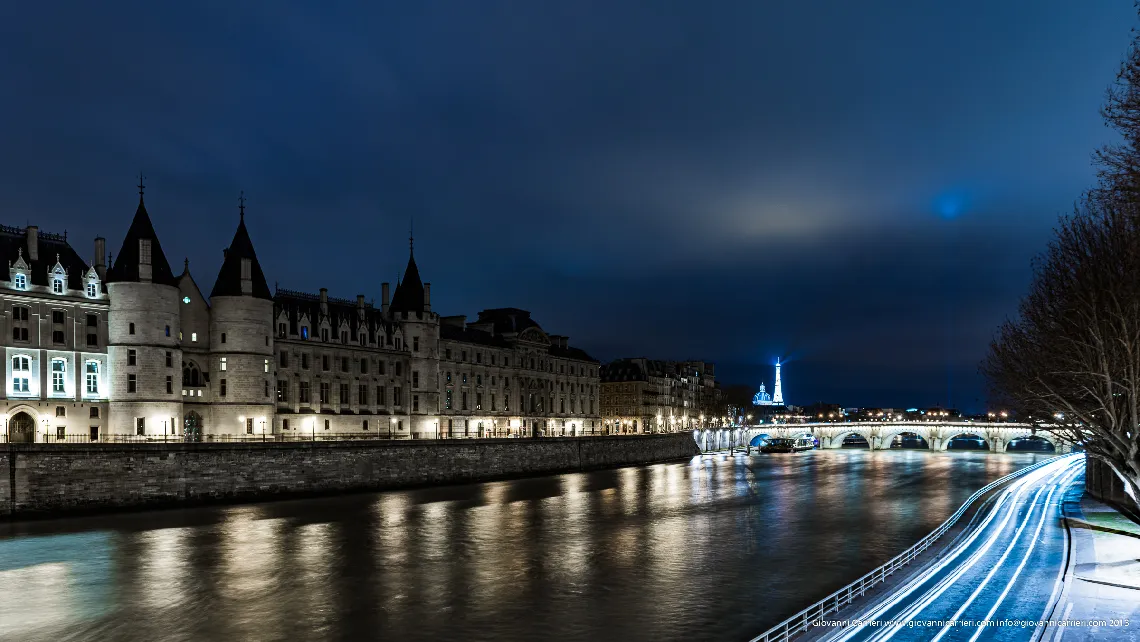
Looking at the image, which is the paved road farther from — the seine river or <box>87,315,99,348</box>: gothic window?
<box>87,315,99,348</box>: gothic window

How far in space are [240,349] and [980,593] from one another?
193 ft

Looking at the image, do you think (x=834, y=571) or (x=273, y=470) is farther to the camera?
(x=273, y=470)

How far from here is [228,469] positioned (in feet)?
193

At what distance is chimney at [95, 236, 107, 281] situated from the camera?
6423 centimetres

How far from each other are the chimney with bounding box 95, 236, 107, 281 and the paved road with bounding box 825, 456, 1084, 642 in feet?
197

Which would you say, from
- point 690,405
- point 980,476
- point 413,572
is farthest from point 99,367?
point 690,405

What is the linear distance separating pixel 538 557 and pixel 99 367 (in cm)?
4036

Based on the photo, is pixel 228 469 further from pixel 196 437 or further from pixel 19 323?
pixel 19 323

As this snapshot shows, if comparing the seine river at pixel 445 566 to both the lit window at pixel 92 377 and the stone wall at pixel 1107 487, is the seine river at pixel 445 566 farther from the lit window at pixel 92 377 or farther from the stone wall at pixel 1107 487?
the lit window at pixel 92 377

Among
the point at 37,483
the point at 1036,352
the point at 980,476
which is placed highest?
the point at 1036,352

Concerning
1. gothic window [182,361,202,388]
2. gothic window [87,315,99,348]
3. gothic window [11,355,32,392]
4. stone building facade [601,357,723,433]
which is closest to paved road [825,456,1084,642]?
gothic window [11,355,32,392]

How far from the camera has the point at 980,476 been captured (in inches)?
3568

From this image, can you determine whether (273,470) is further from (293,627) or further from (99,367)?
(293,627)

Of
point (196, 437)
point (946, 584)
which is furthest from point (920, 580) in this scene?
point (196, 437)
